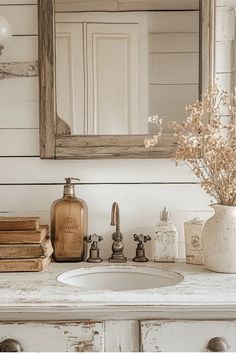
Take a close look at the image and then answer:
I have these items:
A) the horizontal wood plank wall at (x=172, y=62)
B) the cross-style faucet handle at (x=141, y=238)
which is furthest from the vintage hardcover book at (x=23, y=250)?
the horizontal wood plank wall at (x=172, y=62)

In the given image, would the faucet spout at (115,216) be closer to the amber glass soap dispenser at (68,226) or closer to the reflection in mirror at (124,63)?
the amber glass soap dispenser at (68,226)

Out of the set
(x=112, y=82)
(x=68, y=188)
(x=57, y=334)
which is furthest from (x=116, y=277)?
(x=112, y=82)

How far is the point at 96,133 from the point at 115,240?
0.38 m

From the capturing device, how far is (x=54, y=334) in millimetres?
1386

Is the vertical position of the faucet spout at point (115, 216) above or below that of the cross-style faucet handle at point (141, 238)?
above

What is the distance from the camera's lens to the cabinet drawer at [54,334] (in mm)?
1385

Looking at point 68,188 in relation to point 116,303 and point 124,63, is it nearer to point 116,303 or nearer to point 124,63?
point 124,63

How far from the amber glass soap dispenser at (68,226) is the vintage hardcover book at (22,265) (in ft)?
0.52

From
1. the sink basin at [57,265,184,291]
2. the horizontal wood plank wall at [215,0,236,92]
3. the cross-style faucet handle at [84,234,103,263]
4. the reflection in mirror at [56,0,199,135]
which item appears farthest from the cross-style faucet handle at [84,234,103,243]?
the horizontal wood plank wall at [215,0,236,92]

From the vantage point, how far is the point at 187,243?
1.86 meters

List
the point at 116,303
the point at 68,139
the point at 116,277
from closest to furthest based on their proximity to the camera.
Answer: the point at 116,303
the point at 116,277
the point at 68,139

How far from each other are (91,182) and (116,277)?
0.36 metres

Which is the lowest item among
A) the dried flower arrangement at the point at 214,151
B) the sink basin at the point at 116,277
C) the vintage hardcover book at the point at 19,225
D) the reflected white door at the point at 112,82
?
the sink basin at the point at 116,277

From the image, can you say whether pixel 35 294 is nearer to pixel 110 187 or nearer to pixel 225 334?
pixel 225 334
